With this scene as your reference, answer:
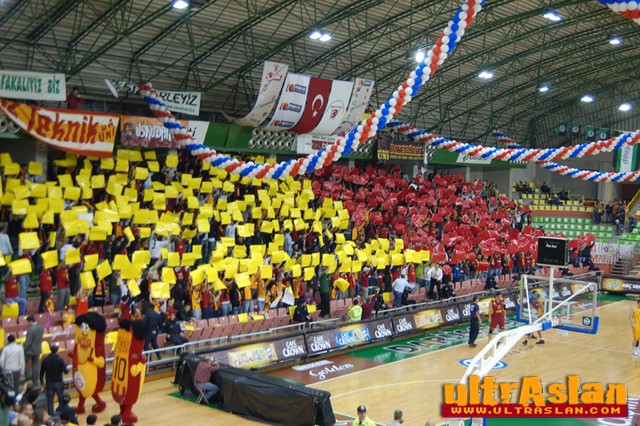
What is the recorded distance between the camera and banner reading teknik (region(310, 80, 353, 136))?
101 feet

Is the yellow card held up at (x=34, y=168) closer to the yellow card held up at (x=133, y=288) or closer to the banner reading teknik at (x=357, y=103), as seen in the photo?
the yellow card held up at (x=133, y=288)

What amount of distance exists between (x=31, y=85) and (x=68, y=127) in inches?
76.8

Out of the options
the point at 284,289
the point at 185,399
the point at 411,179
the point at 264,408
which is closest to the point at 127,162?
the point at 284,289

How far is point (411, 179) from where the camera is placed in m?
42.1

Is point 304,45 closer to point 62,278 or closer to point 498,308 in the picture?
Result: point 498,308

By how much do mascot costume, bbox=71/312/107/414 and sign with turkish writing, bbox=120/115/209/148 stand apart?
12010 mm

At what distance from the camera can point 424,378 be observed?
20.9 meters

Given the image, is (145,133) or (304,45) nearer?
(145,133)

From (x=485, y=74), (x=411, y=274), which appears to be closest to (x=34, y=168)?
(x=411, y=274)

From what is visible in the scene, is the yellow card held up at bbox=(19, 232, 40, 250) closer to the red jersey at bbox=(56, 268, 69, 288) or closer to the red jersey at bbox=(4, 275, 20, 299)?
the red jersey at bbox=(56, 268, 69, 288)

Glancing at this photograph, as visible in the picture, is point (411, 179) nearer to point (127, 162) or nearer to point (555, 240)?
point (127, 162)

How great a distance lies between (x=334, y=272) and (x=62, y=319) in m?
10.2

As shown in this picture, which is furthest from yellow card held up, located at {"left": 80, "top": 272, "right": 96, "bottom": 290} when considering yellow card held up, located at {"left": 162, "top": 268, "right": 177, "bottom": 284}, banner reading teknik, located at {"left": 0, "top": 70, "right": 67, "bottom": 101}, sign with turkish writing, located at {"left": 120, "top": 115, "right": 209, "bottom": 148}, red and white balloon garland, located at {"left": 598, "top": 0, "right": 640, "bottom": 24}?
red and white balloon garland, located at {"left": 598, "top": 0, "right": 640, "bottom": 24}

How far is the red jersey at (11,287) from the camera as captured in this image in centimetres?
1969
